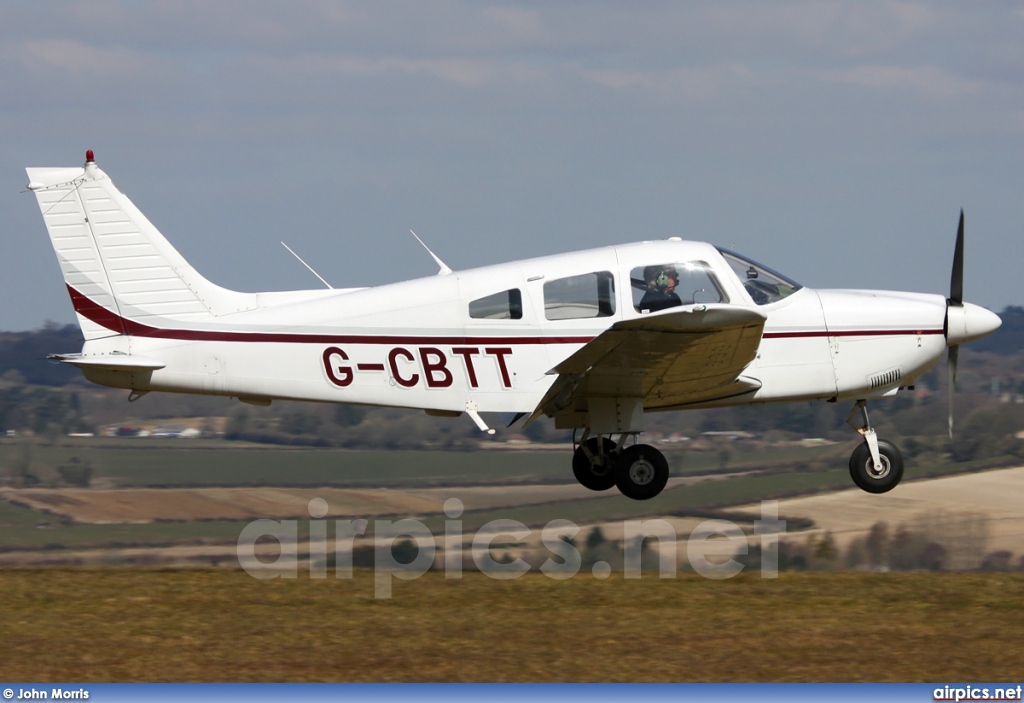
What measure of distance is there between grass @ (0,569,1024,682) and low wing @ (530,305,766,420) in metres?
1.61

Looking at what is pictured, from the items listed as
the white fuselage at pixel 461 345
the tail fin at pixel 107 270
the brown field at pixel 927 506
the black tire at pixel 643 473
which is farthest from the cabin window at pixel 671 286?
the brown field at pixel 927 506

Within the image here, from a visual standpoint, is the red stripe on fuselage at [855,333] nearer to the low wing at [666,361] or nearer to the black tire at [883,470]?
the low wing at [666,361]

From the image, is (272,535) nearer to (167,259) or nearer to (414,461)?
(414,461)

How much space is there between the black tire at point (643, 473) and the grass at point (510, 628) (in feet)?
2.57

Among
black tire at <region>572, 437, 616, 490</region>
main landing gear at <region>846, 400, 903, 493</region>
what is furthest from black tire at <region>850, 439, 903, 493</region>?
black tire at <region>572, 437, 616, 490</region>

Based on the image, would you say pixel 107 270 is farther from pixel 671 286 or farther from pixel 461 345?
pixel 671 286

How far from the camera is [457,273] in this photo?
10930 mm

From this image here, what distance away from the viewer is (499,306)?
10.7 meters

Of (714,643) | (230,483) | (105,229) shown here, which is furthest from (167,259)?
(230,483)

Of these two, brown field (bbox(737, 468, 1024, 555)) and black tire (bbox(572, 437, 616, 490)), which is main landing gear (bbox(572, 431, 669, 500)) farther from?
brown field (bbox(737, 468, 1024, 555))

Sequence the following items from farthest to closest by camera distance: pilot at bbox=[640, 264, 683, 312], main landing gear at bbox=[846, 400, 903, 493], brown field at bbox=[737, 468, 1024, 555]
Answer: brown field at bbox=[737, 468, 1024, 555], main landing gear at bbox=[846, 400, 903, 493], pilot at bbox=[640, 264, 683, 312]

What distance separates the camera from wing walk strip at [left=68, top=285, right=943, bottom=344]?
10.8m

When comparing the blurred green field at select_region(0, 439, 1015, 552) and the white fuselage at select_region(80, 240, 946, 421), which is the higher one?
the white fuselage at select_region(80, 240, 946, 421)

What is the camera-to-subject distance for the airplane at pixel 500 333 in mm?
10609
